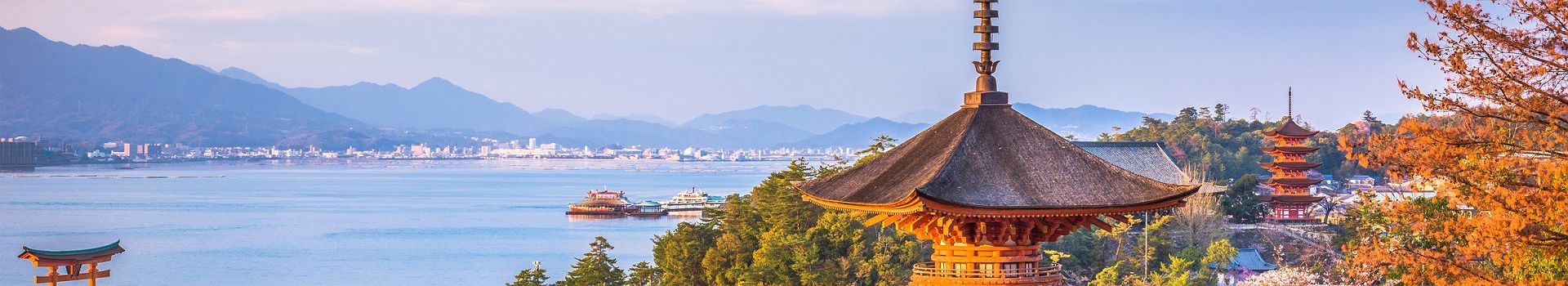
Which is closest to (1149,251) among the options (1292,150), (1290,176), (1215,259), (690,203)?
(1215,259)

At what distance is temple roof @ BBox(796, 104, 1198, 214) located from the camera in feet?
32.3

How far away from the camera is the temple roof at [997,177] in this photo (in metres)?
9.84

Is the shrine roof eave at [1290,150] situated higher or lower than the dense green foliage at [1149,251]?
higher

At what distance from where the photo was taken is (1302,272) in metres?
27.4

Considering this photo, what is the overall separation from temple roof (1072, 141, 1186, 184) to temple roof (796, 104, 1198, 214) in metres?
31.2

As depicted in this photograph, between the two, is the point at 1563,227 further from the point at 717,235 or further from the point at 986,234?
the point at 717,235

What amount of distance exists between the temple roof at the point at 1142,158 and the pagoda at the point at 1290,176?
123 inches

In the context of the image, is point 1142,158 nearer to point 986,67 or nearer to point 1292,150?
point 1292,150

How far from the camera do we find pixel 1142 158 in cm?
4278

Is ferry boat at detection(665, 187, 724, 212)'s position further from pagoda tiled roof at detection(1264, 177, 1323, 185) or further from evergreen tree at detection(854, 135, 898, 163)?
evergreen tree at detection(854, 135, 898, 163)

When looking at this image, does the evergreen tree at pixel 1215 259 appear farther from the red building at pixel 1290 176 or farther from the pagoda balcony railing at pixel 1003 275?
the pagoda balcony railing at pixel 1003 275

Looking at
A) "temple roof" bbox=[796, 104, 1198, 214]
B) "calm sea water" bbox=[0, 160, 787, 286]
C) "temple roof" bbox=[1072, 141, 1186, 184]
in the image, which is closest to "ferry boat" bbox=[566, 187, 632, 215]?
"calm sea water" bbox=[0, 160, 787, 286]

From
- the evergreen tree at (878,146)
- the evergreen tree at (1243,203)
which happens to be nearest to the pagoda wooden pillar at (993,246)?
the evergreen tree at (878,146)

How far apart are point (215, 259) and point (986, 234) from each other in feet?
204
